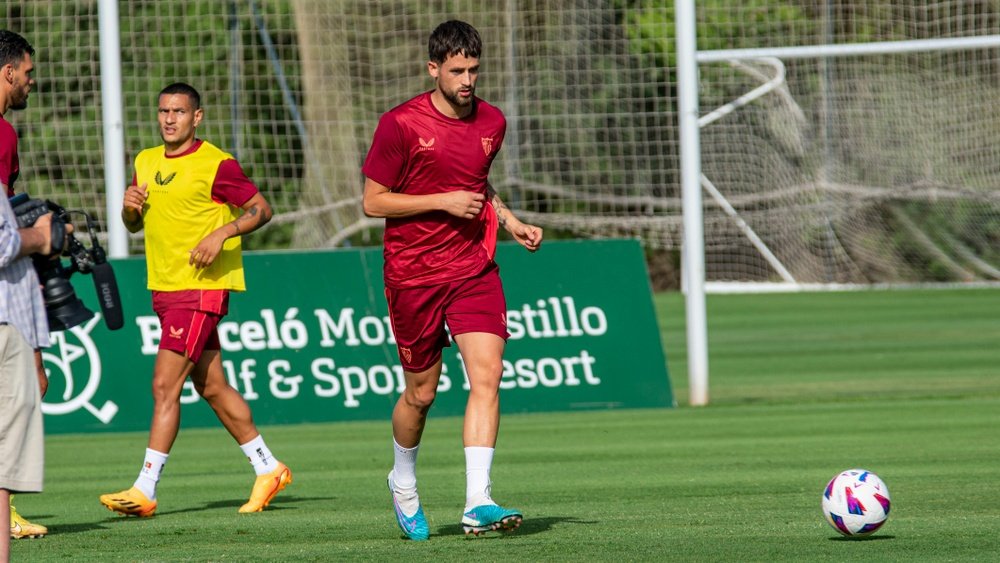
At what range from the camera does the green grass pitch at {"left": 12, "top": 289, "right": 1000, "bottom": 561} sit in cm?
705

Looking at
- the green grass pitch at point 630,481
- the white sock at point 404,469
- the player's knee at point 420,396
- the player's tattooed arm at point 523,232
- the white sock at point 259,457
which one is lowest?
the green grass pitch at point 630,481

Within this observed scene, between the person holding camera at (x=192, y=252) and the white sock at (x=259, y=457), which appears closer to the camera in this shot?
the person holding camera at (x=192, y=252)

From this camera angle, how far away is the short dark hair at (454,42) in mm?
7109

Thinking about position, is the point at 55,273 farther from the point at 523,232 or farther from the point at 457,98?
the point at 523,232

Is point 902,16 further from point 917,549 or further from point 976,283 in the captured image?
point 917,549

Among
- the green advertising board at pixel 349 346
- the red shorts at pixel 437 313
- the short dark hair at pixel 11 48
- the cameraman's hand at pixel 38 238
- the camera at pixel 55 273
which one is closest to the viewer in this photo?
the cameraman's hand at pixel 38 238

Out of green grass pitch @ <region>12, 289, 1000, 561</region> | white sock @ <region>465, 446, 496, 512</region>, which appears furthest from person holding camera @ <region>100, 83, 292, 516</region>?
white sock @ <region>465, 446, 496, 512</region>

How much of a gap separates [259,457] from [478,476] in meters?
2.22

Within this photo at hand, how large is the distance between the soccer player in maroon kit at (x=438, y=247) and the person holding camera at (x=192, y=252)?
1627 millimetres

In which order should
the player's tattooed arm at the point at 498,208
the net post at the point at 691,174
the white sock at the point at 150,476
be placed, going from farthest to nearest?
the net post at the point at 691,174 < the white sock at the point at 150,476 < the player's tattooed arm at the point at 498,208

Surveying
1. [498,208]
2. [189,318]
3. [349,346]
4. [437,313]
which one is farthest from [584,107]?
[437,313]

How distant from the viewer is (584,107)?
65.5 ft

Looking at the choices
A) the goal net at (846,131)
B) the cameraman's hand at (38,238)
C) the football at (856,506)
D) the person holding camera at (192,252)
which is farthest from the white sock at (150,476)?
the goal net at (846,131)

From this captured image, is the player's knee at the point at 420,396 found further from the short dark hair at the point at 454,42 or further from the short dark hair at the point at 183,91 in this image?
the short dark hair at the point at 183,91
